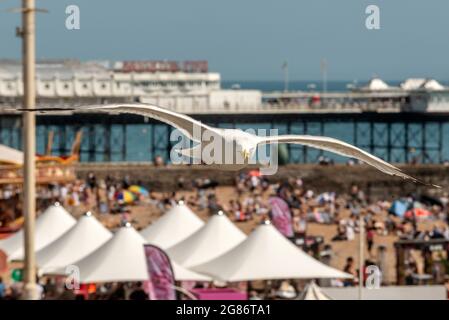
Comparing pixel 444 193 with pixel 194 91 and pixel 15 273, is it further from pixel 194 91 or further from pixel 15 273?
pixel 194 91

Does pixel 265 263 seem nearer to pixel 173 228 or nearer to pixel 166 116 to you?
pixel 173 228

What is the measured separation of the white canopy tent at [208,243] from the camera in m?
21.8

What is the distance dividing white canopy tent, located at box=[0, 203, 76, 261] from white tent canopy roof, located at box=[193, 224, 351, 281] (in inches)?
151

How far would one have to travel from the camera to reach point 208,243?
22.2 m

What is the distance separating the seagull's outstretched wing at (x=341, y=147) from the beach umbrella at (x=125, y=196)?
2880 centimetres

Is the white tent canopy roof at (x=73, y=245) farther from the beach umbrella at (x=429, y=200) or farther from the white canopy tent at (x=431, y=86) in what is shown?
the white canopy tent at (x=431, y=86)

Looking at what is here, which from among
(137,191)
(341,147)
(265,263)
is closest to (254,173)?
(137,191)

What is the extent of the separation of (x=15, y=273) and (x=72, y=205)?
632 inches

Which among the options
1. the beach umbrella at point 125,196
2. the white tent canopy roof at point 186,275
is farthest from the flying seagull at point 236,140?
the beach umbrella at point 125,196

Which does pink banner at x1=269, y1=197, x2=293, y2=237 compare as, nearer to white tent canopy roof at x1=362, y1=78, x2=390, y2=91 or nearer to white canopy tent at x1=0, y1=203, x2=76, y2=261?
white canopy tent at x1=0, y1=203, x2=76, y2=261

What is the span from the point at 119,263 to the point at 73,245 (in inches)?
108

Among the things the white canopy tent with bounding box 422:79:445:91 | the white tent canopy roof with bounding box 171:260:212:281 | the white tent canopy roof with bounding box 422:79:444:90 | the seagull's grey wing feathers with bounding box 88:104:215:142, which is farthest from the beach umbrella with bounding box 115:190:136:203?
the white tent canopy roof with bounding box 422:79:444:90

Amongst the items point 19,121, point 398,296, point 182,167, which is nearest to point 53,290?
point 398,296

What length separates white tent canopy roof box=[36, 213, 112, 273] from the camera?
2120 cm
